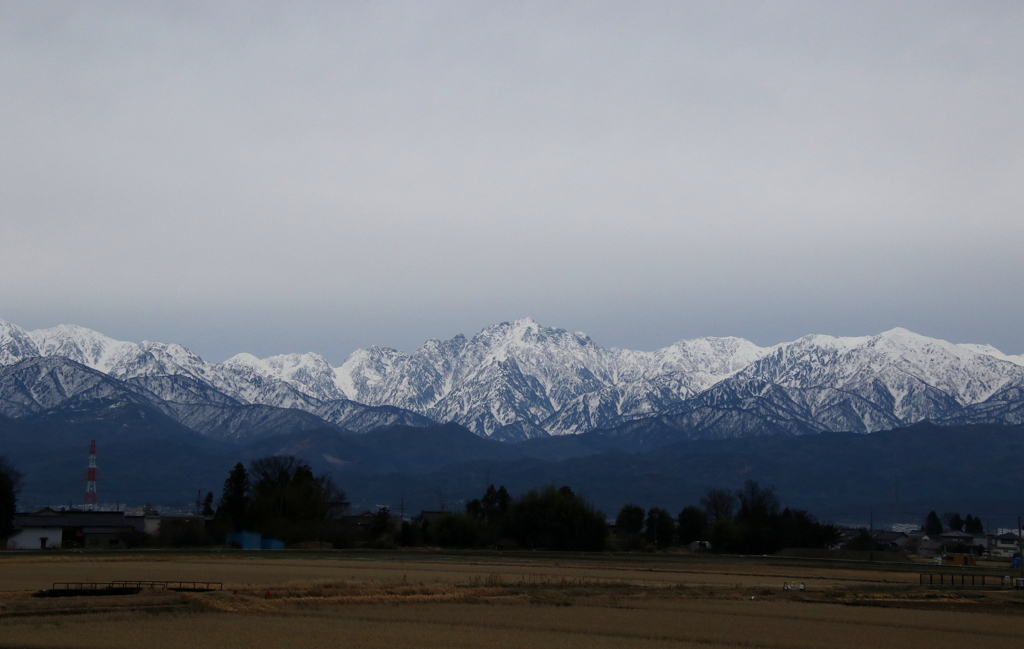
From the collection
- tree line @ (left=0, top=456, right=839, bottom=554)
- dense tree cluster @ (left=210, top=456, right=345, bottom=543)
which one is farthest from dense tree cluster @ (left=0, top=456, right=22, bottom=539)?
dense tree cluster @ (left=210, top=456, right=345, bottom=543)

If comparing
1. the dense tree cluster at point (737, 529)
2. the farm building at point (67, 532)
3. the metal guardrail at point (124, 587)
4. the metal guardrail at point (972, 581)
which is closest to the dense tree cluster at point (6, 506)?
the farm building at point (67, 532)

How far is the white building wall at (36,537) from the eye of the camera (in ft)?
359

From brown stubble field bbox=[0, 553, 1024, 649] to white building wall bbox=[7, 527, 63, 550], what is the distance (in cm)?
4791

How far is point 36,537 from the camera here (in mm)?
110812

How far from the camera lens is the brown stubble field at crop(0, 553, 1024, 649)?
33844 mm

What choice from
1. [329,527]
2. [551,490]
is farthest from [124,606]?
[551,490]

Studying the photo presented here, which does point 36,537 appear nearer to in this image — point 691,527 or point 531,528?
point 531,528

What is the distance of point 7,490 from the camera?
351 feet

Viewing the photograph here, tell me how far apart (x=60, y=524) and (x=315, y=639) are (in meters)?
91.0

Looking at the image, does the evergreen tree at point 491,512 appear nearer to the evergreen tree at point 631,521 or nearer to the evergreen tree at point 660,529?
the evergreen tree at point 631,521

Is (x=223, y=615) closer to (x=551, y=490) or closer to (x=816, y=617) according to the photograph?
(x=816, y=617)

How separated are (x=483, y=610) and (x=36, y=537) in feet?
273

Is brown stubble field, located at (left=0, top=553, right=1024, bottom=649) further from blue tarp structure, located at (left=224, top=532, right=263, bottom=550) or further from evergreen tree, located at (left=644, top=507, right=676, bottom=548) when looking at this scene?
evergreen tree, located at (left=644, top=507, right=676, bottom=548)

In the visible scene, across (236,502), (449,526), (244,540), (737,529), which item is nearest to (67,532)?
(236,502)
